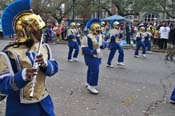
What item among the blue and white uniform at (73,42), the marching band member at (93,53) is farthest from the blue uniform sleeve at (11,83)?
the blue and white uniform at (73,42)

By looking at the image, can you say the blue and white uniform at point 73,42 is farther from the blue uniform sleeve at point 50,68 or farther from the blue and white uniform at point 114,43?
the blue uniform sleeve at point 50,68

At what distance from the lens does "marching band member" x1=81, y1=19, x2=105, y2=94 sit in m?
9.08

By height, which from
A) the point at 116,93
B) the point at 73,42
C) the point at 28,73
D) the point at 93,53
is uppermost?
the point at 28,73

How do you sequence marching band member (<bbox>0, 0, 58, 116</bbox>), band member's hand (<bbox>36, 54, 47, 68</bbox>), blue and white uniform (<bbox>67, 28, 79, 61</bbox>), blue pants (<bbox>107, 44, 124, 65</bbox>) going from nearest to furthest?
band member's hand (<bbox>36, 54, 47, 68</bbox>)
marching band member (<bbox>0, 0, 58, 116</bbox>)
blue pants (<bbox>107, 44, 124, 65</bbox>)
blue and white uniform (<bbox>67, 28, 79, 61</bbox>)

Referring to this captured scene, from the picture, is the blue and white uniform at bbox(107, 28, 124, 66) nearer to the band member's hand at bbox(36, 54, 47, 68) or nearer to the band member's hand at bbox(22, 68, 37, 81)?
the band member's hand at bbox(36, 54, 47, 68)

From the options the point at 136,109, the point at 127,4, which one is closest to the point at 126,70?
the point at 136,109

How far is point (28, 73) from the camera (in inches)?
132

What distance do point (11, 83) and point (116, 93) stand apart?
572 cm

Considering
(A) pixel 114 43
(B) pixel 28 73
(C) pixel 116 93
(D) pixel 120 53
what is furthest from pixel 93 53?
(B) pixel 28 73

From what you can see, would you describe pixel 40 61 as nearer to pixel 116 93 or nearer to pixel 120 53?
pixel 116 93

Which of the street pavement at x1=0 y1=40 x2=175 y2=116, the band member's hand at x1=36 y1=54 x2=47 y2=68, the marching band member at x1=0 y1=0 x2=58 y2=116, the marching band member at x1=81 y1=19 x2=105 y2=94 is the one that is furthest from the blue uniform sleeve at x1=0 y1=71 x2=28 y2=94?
the marching band member at x1=81 y1=19 x2=105 y2=94

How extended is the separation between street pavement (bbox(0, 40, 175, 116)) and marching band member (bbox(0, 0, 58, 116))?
3.30m

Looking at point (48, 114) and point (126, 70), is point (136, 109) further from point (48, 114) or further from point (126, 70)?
point (126, 70)

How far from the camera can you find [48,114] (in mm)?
3818
